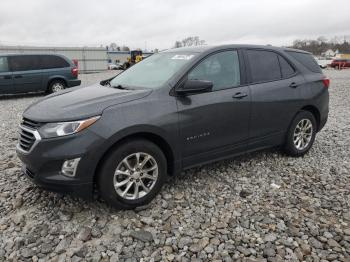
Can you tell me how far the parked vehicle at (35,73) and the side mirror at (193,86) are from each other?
989 centimetres

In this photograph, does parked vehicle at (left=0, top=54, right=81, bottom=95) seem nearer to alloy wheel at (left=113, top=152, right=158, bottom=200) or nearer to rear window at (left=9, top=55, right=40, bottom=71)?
rear window at (left=9, top=55, right=40, bottom=71)

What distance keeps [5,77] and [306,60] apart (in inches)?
400

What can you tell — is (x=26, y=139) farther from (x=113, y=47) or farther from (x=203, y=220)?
(x=113, y=47)

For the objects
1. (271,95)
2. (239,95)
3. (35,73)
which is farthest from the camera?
(35,73)

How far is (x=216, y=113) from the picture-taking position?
3777 mm

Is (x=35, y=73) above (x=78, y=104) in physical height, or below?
above

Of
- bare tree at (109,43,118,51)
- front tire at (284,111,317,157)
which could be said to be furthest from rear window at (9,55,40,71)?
bare tree at (109,43,118,51)

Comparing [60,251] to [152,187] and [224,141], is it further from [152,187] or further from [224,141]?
[224,141]

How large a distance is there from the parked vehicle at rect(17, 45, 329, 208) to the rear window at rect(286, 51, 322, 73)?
17 centimetres

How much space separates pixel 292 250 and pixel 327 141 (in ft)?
11.7

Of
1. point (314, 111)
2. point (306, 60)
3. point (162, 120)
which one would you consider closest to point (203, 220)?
point (162, 120)

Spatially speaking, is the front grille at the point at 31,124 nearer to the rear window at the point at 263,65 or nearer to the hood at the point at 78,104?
the hood at the point at 78,104

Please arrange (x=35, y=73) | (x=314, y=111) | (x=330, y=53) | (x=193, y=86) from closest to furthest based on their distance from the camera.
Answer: (x=193, y=86) < (x=314, y=111) < (x=35, y=73) < (x=330, y=53)

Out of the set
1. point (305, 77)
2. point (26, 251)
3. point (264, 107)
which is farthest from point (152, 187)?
point (305, 77)
